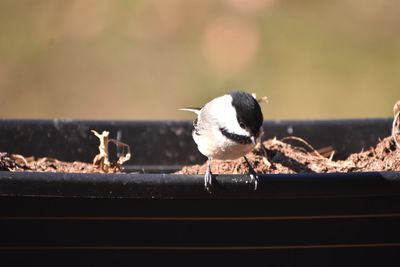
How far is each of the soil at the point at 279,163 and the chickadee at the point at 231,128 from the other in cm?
12

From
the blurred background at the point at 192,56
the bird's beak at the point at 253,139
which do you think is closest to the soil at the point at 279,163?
the bird's beak at the point at 253,139

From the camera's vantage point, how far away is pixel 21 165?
2.76 meters

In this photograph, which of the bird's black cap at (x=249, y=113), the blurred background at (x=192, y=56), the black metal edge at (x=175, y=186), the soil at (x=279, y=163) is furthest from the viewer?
the blurred background at (x=192, y=56)

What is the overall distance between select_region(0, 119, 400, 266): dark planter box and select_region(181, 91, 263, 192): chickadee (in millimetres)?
341

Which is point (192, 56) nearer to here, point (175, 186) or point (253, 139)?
point (253, 139)

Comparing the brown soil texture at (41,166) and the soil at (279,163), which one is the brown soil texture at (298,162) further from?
the brown soil texture at (41,166)

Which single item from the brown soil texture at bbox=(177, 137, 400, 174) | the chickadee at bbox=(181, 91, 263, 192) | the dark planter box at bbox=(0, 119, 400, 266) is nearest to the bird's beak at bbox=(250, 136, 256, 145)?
the chickadee at bbox=(181, 91, 263, 192)

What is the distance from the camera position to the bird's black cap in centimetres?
258

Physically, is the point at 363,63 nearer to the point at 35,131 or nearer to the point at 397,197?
the point at 35,131

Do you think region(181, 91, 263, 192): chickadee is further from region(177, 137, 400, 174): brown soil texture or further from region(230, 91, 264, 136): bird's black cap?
region(177, 137, 400, 174): brown soil texture

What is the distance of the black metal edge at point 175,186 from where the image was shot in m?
2.04

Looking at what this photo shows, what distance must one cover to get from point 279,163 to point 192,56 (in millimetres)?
3385

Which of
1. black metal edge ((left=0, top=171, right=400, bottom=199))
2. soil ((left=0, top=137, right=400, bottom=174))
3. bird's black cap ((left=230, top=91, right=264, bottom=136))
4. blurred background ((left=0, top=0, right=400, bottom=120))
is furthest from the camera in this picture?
blurred background ((left=0, top=0, right=400, bottom=120))

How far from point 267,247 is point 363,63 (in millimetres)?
4269
